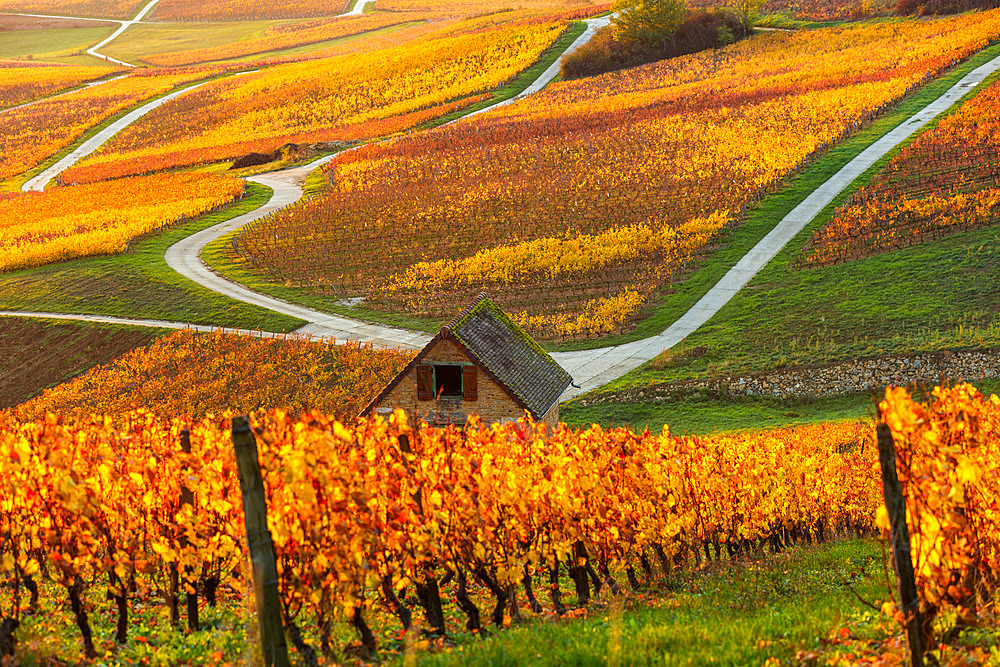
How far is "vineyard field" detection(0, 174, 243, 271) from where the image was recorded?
235ft

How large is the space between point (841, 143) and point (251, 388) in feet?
174

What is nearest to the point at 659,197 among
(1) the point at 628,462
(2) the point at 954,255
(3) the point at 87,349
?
(2) the point at 954,255

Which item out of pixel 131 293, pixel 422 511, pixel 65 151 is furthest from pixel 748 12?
pixel 422 511

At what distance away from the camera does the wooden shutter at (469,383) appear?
1260 inches

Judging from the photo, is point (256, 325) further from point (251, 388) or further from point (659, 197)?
point (659, 197)

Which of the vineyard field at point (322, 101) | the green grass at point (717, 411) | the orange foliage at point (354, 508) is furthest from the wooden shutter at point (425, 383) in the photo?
the vineyard field at point (322, 101)

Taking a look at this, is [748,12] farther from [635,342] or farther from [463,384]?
[463,384]

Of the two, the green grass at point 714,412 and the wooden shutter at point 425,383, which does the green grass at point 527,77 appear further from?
the wooden shutter at point 425,383

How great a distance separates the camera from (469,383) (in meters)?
32.1

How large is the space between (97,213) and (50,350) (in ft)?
110

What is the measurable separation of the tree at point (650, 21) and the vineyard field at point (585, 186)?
733 inches

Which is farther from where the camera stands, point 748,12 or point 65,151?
point 748,12

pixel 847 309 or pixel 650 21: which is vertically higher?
pixel 650 21

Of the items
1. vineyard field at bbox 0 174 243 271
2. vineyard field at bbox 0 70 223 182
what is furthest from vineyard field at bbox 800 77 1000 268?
vineyard field at bbox 0 70 223 182
